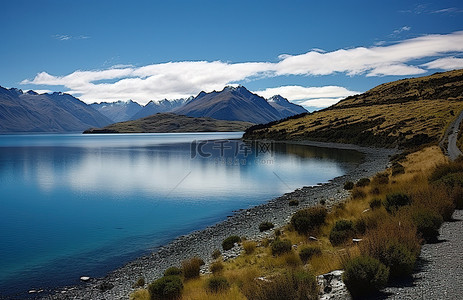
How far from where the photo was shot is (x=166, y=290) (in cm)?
1369

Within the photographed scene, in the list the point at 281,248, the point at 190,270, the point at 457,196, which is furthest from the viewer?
the point at 457,196

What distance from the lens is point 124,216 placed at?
3469 centimetres

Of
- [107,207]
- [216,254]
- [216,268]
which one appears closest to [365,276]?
[216,268]

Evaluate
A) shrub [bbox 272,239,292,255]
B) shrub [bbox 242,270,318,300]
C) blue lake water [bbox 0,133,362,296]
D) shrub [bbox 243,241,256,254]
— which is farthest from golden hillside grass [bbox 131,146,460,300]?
blue lake water [bbox 0,133,362,296]

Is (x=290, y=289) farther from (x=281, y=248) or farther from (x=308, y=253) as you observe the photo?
(x=281, y=248)

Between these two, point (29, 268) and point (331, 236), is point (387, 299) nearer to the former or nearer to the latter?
point (331, 236)

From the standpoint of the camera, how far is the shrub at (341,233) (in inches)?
650

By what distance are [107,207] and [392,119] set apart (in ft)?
327

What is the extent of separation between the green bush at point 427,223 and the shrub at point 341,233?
3.46m

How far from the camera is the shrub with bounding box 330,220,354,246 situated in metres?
16.5

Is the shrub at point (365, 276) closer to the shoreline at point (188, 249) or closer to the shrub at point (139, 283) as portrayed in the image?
the shoreline at point (188, 249)

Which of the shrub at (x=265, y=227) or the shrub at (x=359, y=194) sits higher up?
the shrub at (x=359, y=194)

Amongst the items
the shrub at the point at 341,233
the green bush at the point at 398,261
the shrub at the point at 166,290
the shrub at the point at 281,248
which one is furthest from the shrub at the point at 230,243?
the green bush at the point at 398,261

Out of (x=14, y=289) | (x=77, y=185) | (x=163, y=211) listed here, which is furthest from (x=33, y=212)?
(x=14, y=289)
